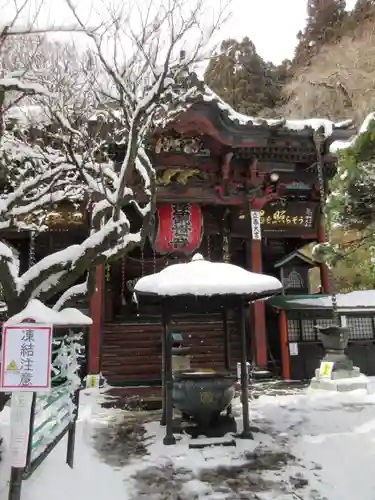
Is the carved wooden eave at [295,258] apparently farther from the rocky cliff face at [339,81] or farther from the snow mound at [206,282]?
the snow mound at [206,282]

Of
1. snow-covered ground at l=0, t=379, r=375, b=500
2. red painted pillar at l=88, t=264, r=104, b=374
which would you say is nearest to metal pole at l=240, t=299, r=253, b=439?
snow-covered ground at l=0, t=379, r=375, b=500

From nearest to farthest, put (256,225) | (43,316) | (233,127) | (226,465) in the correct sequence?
1. (43,316)
2. (226,465)
3. (233,127)
4. (256,225)

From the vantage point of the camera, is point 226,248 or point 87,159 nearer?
point 87,159

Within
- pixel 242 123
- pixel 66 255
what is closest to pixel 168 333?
pixel 66 255

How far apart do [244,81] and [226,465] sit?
29.5m

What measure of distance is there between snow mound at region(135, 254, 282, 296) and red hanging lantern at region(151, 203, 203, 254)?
613 cm

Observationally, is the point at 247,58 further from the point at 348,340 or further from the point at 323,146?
the point at 348,340

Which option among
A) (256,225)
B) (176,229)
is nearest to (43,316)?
(176,229)

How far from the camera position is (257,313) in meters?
13.2

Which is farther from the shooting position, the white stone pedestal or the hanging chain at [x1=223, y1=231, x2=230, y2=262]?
the hanging chain at [x1=223, y1=231, x2=230, y2=262]

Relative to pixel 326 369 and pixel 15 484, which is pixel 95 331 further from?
pixel 15 484

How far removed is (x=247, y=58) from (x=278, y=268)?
2180cm

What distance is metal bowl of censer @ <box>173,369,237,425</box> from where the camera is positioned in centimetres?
691

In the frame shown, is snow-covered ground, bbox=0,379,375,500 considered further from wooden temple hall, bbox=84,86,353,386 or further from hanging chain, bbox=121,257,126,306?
hanging chain, bbox=121,257,126,306
